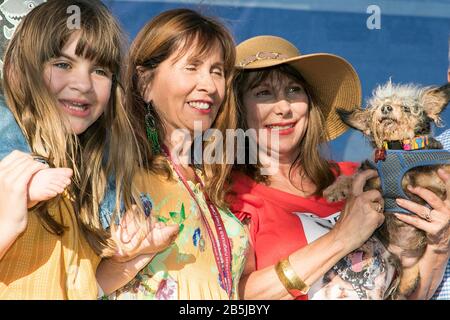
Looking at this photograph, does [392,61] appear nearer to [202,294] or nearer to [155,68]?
[155,68]

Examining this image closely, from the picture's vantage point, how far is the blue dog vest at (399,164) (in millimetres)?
2703

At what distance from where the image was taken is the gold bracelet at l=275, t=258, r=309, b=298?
102 inches

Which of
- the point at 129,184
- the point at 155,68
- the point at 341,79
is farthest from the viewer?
the point at 341,79

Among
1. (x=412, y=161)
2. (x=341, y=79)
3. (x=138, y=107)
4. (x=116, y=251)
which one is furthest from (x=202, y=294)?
(x=341, y=79)

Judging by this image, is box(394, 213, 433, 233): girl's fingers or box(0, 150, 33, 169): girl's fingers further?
box(394, 213, 433, 233): girl's fingers

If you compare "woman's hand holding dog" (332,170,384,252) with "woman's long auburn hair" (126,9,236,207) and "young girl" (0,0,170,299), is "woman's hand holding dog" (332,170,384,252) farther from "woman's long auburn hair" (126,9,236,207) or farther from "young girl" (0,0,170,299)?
"young girl" (0,0,170,299)

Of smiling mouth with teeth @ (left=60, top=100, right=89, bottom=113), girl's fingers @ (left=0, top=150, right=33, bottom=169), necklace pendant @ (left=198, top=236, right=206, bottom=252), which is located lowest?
necklace pendant @ (left=198, top=236, right=206, bottom=252)

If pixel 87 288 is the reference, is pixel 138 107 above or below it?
above

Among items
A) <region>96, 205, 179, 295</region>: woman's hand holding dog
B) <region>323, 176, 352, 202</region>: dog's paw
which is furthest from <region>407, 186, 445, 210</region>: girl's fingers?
<region>96, 205, 179, 295</region>: woman's hand holding dog

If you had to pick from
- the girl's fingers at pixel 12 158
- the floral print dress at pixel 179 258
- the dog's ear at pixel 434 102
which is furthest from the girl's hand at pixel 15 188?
the dog's ear at pixel 434 102

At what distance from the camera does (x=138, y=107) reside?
2.57 meters

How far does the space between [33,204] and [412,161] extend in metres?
1.50

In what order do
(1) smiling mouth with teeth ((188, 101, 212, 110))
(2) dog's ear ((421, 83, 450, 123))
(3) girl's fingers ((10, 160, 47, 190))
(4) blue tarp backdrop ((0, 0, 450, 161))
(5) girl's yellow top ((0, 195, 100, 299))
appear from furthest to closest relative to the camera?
(4) blue tarp backdrop ((0, 0, 450, 161)) → (2) dog's ear ((421, 83, 450, 123)) → (1) smiling mouth with teeth ((188, 101, 212, 110)) → (5) girl's yellow top ((0, 195, 100, 299)) → (3) girl's fingers ((10, 160, 47, 190))

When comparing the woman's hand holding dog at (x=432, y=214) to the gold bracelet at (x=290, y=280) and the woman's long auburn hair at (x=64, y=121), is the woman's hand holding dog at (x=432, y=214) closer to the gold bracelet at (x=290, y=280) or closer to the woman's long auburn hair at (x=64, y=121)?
the gold bracelet at (x=290, y=280)
